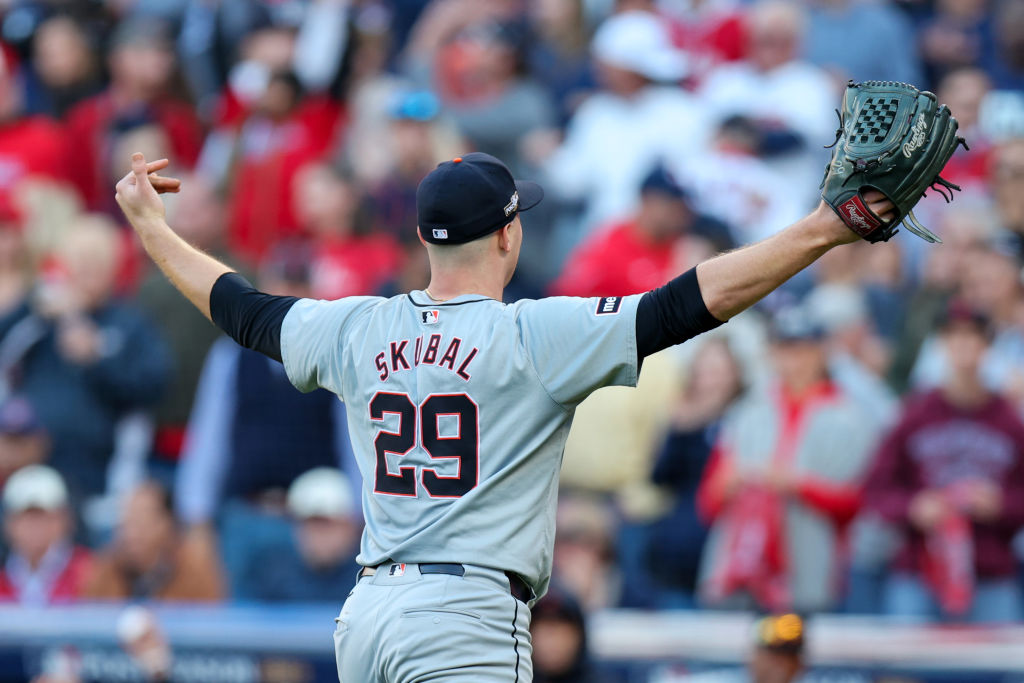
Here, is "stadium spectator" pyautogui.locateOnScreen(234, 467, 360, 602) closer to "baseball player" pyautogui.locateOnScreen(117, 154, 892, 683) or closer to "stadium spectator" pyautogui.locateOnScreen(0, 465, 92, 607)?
"stadium spectator" pyautogui.locateOnScreen(0, 465, 92, 607)

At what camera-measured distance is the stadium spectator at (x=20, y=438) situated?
28.9 ft

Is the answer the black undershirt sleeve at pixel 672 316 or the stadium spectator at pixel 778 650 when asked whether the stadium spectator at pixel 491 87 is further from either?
the black undershirt sleeve at pixel 672 316

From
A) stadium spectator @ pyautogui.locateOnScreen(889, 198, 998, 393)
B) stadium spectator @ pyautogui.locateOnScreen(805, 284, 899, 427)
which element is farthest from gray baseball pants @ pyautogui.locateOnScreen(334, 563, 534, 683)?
stadium spectator @ pyautogui.locateOnScreen(889, 198, 998, 393)

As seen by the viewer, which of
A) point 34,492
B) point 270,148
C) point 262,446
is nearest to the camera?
point 262,446

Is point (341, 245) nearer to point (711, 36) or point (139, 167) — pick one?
point (711, 36)

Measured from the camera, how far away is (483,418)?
11.7 ft

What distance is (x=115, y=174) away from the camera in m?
10.8

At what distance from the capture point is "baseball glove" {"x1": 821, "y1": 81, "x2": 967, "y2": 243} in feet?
10.9

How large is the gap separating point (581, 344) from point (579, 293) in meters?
5.04

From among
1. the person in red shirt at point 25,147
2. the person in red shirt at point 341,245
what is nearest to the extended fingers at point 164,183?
the person in red shirt at point 341,245

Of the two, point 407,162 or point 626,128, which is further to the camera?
point 626,128

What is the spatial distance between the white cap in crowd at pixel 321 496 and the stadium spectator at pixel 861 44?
3942 millimetres

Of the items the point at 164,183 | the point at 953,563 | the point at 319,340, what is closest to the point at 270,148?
the point at 953,563

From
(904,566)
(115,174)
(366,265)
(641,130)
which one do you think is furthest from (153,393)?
(904,566)
